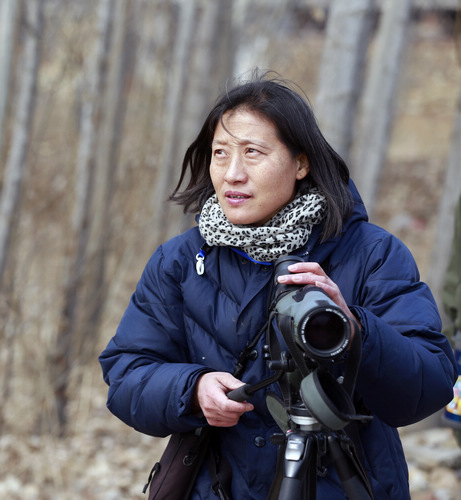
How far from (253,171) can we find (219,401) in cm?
72

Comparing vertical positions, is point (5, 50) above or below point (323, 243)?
above

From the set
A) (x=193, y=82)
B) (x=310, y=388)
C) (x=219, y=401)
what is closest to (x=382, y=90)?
(x=193, y=82)

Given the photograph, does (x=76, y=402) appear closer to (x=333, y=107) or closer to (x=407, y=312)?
(x=333, y=107)

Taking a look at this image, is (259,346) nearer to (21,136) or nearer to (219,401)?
(219,401)

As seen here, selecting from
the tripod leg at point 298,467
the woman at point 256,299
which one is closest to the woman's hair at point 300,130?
the woman at point 256,299

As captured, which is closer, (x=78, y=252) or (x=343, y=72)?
(x=343, y=72)

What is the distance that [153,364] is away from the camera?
2.19m

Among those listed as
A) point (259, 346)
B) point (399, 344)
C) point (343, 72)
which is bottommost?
point (259, 346)

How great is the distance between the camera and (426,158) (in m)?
23.5

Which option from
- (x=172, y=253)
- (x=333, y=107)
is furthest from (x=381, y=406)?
(x=333, y=107)

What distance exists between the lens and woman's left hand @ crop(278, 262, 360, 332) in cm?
179

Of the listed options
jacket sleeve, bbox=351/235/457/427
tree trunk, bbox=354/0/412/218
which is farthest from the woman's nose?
tree trunk, bbox=354/0/412/218

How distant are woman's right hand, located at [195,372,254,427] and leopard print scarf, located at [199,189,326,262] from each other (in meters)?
0.40

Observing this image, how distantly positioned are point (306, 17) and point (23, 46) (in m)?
17.1
